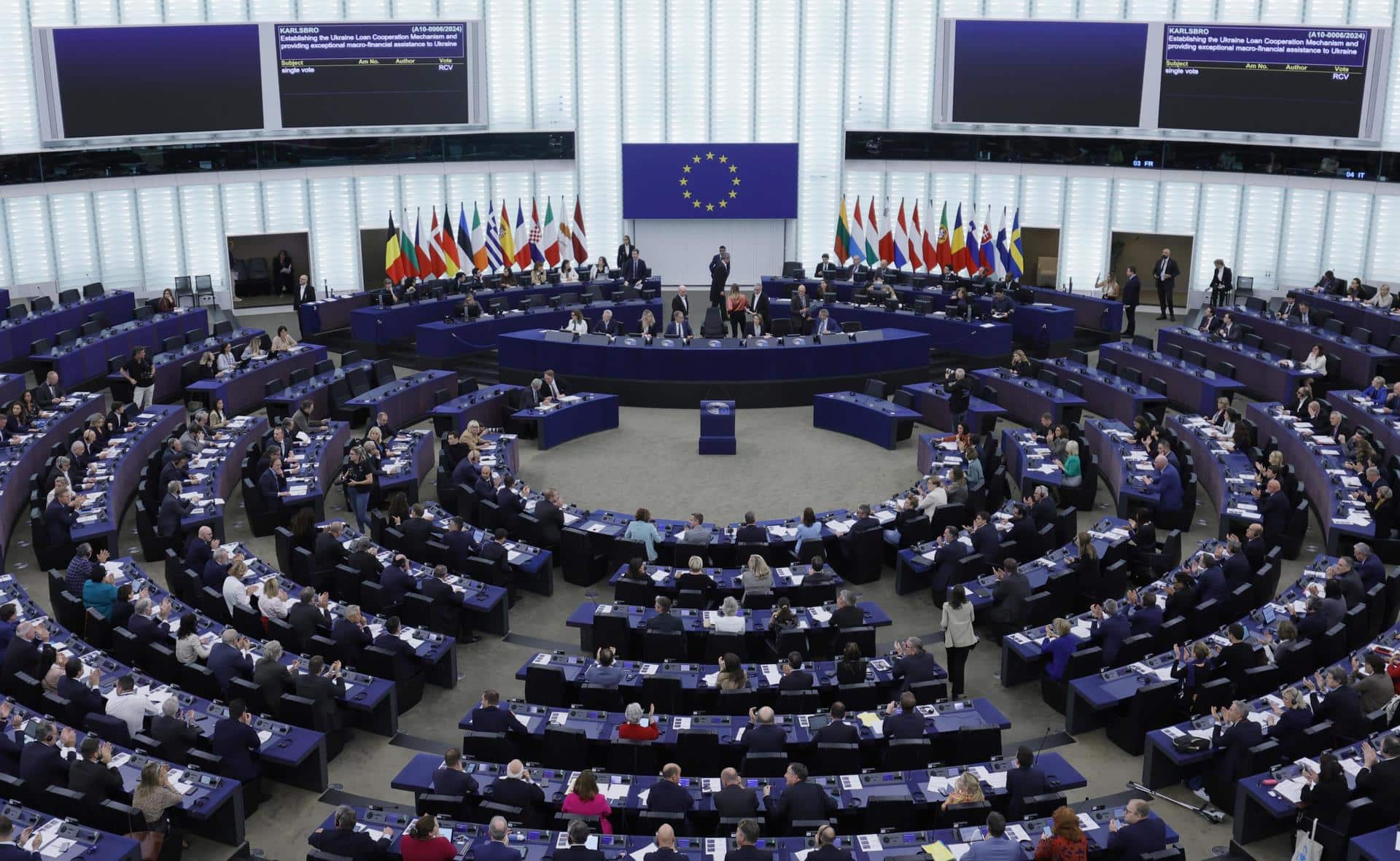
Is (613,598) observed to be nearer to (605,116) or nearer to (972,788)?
(972,788)

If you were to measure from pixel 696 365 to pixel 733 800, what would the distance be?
1721cm

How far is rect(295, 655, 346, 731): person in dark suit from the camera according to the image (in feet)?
47.3

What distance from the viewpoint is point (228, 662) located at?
14797mm

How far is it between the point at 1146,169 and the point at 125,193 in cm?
2818

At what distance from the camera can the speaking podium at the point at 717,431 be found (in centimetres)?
2538

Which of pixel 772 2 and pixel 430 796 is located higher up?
pixel 772 2

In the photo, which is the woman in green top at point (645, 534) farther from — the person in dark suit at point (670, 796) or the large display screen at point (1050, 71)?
the large display screen at point (1050, 71)

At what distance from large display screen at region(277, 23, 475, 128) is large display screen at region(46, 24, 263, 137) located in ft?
3.14

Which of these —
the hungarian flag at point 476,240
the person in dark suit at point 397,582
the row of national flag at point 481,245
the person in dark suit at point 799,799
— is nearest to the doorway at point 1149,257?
the row of national flag at point 481,245

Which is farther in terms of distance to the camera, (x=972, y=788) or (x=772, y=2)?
(x=772, y=2)

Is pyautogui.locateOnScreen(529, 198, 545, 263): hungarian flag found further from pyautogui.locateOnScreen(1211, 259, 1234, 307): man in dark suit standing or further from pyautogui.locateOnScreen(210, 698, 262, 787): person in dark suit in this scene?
pyautogui.locateOnScreen(210, 698, 262, 787): person in dark suit

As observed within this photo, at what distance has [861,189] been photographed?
128 feet

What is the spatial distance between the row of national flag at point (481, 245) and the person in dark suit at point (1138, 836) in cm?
2535

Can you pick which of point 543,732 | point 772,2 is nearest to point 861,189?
point 772,2
